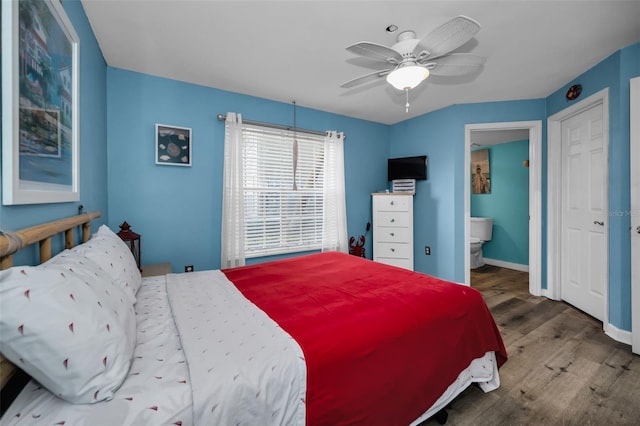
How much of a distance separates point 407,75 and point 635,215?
206 centimetres

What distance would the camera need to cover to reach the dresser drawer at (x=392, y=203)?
3.77 metres

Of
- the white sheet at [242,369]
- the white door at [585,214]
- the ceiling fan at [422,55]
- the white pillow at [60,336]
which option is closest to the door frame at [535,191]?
the white door at [585,214]

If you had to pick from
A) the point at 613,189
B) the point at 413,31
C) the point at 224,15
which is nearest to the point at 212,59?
the point at 224,15

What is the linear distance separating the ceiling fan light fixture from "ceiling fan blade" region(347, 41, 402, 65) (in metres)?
0.08

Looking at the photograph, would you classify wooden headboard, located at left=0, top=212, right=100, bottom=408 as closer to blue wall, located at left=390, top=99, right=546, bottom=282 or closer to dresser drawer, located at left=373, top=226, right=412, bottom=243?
dresser drawer, located at left=373, top=226, right=412, bottom=243

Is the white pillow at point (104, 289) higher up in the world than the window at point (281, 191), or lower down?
lower down

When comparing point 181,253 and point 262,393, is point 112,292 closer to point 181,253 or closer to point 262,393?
point 262,393

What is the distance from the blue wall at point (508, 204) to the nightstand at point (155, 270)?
5.28 metres

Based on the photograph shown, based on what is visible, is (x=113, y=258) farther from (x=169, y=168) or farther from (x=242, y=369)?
(x=169, y=168)

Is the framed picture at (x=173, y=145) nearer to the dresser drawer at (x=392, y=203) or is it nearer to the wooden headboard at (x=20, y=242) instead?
the wooden headboard at (x=20, y=242)

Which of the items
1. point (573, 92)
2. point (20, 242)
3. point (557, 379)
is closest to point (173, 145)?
point (20, 242)

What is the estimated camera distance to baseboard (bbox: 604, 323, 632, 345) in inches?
88.1

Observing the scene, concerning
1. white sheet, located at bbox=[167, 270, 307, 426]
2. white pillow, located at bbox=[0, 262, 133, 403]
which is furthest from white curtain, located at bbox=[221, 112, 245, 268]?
white pillow, located at bbox=[0, 262, 133, 403]

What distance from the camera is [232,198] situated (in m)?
2.97
